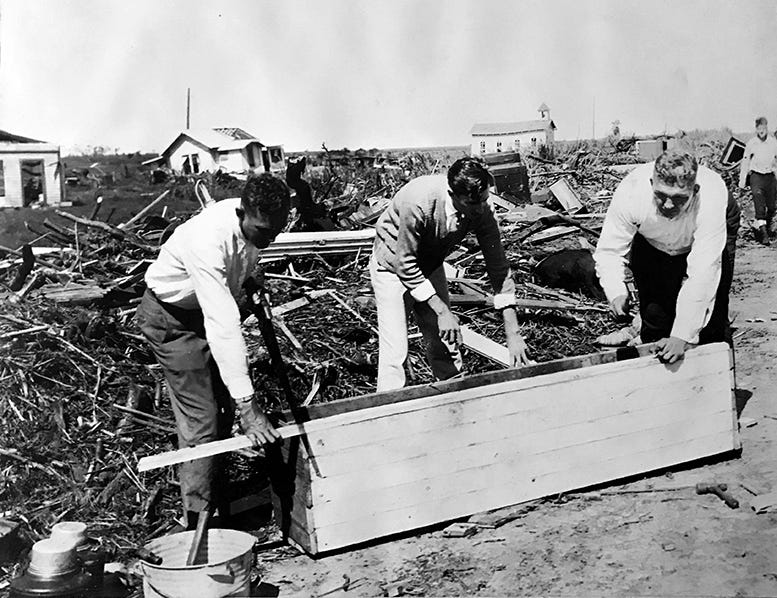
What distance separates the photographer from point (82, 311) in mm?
6691

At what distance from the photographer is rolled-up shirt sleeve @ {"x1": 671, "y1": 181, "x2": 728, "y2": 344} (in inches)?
179

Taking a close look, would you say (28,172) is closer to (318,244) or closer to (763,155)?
(318,244)

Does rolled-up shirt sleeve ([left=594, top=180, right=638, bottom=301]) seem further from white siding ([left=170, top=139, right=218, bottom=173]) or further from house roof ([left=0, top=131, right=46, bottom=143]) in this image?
white siding ([left=170, top=139, right=218, bottom=173])

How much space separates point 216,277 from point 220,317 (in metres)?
0.19

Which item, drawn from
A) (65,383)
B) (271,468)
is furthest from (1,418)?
(271,468)

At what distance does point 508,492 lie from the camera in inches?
167

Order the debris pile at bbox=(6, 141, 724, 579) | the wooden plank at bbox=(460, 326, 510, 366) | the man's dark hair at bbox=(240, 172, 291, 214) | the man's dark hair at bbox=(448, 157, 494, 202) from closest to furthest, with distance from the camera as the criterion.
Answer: the man's dark hair at bbox=(240, 172, 291, 214), the man's dark hair at bbox=(448, 157, 494, 202), the debris pile at bbox=(6, 141, 724, 579), the wooden plank at bbox=(460, 326, 510, 366)

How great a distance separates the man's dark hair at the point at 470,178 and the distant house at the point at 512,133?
2372 inches

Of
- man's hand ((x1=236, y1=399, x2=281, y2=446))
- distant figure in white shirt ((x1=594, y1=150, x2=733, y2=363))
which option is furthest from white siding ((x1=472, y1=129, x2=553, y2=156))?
man's hand ((x1=236, y1=399, x2=281, y2=446))

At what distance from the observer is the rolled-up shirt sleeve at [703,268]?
14.9 ft

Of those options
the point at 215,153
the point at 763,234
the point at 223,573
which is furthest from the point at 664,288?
the point at 215,153

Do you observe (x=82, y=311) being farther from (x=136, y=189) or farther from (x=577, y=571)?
(x=136, y=189)

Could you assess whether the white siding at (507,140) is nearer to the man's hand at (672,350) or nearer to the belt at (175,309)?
the man's hand at (672,350)

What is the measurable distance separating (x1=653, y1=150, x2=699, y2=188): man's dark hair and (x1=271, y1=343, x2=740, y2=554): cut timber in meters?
0.98
